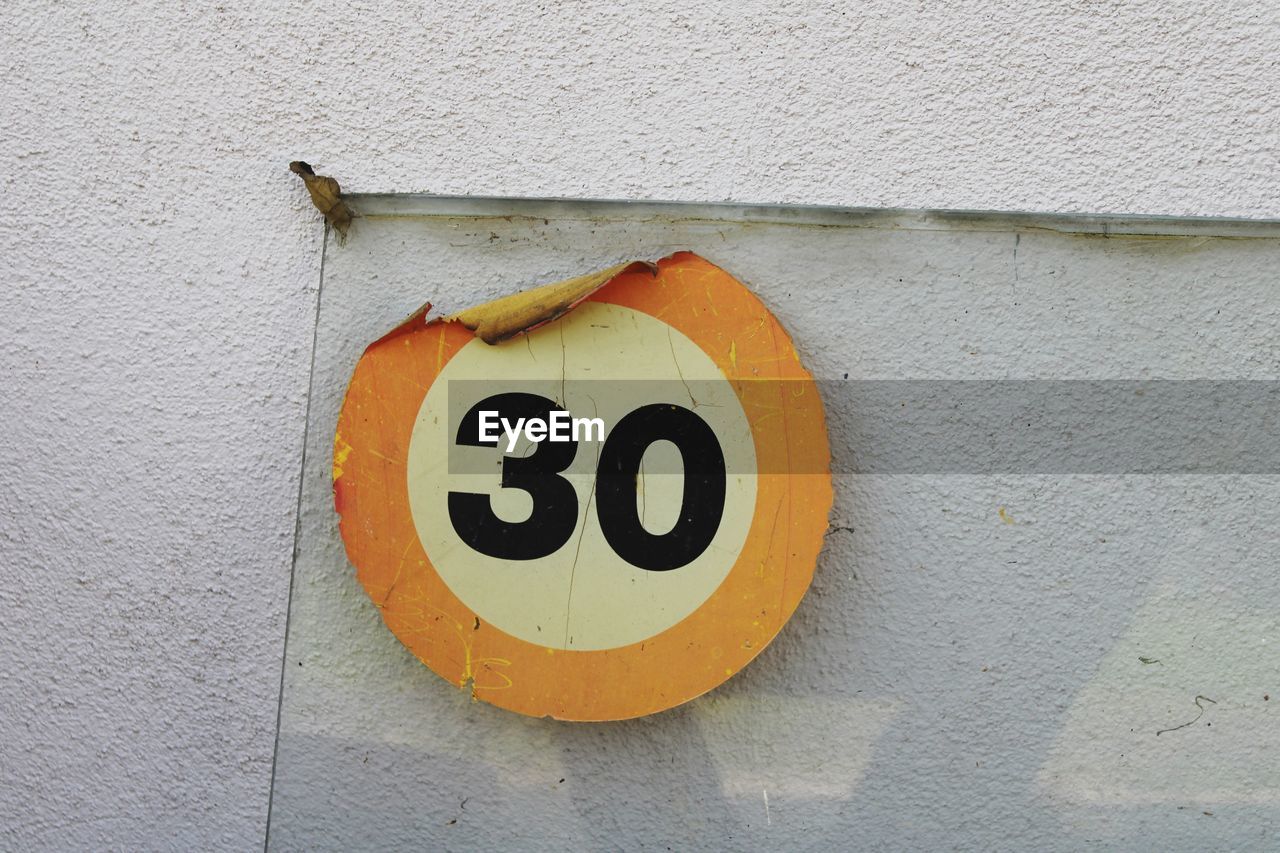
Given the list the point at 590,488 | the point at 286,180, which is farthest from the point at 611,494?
the point at 286,180

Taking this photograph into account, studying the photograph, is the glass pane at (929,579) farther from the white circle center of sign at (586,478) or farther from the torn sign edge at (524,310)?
the white circle center of sign at (586,478)

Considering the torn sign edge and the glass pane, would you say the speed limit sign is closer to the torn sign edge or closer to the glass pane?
the torn sign edge

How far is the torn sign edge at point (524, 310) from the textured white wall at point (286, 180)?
230 mm

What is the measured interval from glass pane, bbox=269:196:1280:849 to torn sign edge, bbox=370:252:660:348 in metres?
0.09

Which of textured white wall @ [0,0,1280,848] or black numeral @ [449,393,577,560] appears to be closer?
black numeral @ [449,393,577,560]

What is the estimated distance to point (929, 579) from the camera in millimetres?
1792

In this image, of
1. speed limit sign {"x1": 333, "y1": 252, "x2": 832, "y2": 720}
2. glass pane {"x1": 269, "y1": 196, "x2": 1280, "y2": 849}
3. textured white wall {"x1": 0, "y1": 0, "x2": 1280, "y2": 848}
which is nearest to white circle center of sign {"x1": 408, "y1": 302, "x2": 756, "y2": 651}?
speed limit sign {"x1": 333, "y1": 252, "x2": 832, "y2": 720}

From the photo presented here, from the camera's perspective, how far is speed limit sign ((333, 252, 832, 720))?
1688 millimetres

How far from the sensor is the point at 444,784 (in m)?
1.78

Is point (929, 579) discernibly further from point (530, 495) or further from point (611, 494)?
point (530, 495)

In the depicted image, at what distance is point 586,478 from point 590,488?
0.07ft

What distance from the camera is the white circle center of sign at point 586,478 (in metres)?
1.70

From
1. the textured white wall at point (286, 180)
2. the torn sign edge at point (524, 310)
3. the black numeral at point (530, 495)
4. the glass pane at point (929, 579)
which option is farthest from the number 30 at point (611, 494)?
the textured white wall at point (286, 180)

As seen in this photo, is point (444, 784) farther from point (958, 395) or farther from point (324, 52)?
point (324, 52)
